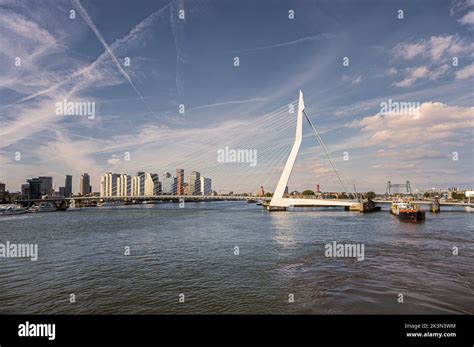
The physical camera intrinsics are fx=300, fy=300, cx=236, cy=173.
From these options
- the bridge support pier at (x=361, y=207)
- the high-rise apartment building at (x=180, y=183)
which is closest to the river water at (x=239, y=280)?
the bridge support pier at (x=361, y=207)

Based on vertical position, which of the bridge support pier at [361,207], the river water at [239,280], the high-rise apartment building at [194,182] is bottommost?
the bridge support pier at [361,207]

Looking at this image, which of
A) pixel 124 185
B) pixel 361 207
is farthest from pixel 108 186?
pixel 361 207

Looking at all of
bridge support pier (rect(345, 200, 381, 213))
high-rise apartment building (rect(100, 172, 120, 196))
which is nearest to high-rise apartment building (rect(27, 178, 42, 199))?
high-rise apartment building (rect(100, 172, 120, 196))

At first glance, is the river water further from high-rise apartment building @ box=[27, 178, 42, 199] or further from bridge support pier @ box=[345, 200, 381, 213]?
high-rise apartment building @ box=[27, 178, 42, 199]

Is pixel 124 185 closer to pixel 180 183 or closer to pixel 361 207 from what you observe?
pixel 180 183

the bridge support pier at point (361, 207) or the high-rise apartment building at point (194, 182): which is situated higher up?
the high-rise apartment building at point (194, 182)

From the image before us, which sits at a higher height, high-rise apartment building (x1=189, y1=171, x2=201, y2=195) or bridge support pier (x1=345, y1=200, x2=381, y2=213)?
high-rise apartment building (x1=189, y1=171, x2=201, y2=195)

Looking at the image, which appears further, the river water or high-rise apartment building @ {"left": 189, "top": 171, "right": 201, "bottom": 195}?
high-rise apartment building @ {"left": 189, "top": 171, "right": 201, "bottom": 195}

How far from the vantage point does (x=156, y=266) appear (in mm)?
12672

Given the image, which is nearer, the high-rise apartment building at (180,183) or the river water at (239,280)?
the river water at (239,280)

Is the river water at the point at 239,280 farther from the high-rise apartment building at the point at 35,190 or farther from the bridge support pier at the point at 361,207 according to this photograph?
the high-rise apartment building at the point at 35,190
